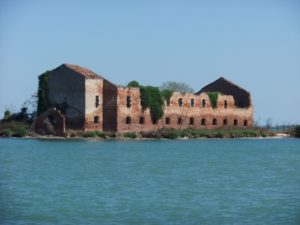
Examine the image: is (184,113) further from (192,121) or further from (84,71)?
(84,71)

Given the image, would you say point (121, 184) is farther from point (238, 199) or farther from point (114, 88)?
point (114, 88)

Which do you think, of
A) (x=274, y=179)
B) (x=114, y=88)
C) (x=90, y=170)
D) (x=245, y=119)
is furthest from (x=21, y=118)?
(x=274, y=179)

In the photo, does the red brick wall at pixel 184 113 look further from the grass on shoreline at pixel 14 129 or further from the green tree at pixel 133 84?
the grass on shoreline at pixel 14 129

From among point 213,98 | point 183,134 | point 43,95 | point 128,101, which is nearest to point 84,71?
point 43,95

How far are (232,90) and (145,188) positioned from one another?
43759 millimetres

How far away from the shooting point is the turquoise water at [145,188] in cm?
1678

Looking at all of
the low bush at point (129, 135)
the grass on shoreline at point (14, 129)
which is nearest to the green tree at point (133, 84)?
the low bush at point (129, 135)

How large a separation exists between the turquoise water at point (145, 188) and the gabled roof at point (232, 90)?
27845mm

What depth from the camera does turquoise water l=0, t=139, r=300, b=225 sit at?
55.1 feet

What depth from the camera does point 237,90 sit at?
211 ft

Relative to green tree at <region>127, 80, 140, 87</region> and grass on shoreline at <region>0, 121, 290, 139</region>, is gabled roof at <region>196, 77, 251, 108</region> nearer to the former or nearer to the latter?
grass on shoreline at <region>0, 121, 290, 139</region>

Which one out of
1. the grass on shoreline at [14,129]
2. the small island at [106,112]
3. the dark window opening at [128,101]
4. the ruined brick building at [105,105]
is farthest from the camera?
the dark window opening at [128,101]

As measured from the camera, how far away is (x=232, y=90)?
212 feet

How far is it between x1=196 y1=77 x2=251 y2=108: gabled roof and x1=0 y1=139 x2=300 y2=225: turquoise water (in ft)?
91.4
